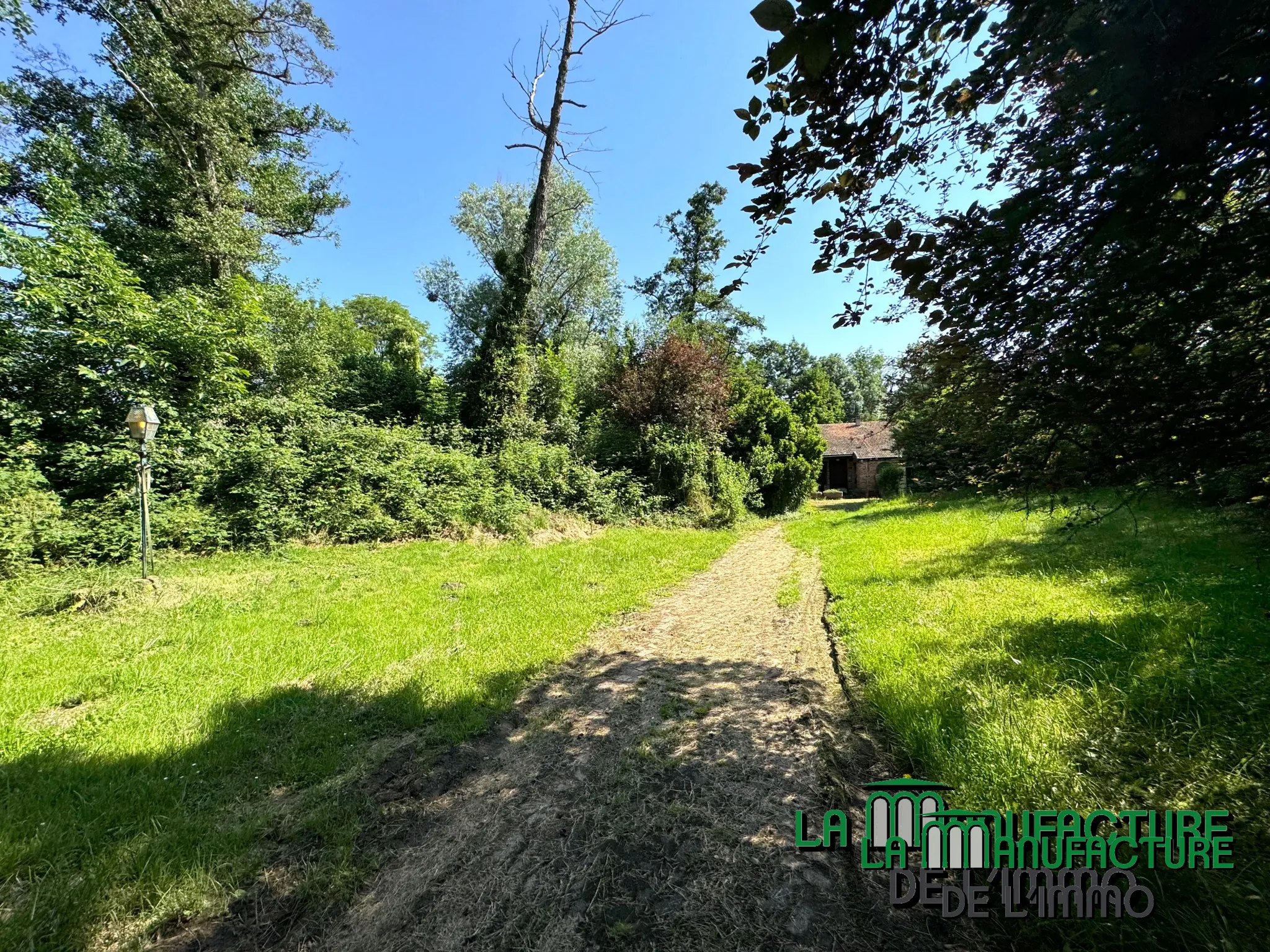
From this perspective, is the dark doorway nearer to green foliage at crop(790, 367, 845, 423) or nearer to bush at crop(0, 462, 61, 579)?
green foliage at crop(790, 367, 845, 423)

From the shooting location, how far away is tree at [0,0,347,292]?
11297mm

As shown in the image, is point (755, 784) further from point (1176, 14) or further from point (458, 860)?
point (1176, 14)

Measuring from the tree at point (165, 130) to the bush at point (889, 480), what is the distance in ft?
79.7

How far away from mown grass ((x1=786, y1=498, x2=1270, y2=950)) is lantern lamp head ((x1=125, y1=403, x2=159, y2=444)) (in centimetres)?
971

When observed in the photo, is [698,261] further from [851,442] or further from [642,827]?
[642,827]

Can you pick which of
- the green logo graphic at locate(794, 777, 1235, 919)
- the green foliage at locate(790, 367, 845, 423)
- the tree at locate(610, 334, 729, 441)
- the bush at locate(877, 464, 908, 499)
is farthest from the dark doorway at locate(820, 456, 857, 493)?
the green logo graphic at locate(794, 777, 1235, 919)

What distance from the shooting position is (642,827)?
90.7 inches

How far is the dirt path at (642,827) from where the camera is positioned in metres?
1.78

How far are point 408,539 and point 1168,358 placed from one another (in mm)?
10586

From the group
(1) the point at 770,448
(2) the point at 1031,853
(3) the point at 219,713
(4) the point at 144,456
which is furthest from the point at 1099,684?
(1) the point at 770,448

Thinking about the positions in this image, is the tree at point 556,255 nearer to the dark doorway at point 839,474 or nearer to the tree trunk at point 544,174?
the tree trunk at point 544,174

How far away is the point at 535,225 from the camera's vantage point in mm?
13297

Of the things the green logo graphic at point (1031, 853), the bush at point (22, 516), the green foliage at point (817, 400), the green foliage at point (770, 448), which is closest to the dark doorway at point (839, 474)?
the green foliage at point (817, 400)

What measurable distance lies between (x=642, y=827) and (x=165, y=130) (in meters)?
19.6
